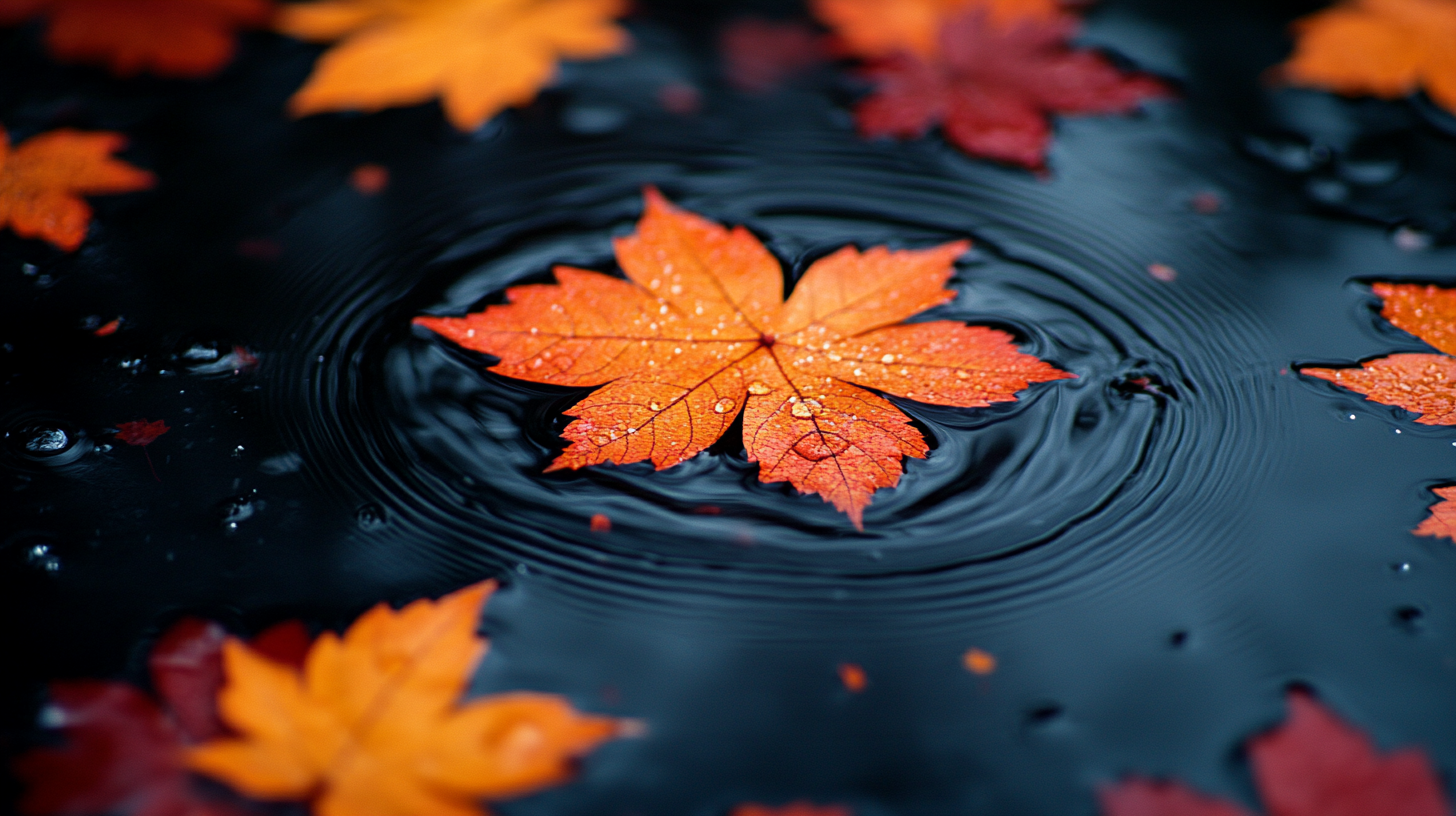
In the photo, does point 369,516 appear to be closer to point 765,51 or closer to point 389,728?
point 389,728

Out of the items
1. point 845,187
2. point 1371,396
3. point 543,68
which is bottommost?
point 1371,396

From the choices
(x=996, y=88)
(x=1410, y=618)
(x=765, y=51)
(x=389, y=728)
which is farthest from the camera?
(x=765, y=51)

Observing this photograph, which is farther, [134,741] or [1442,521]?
[1442,521]

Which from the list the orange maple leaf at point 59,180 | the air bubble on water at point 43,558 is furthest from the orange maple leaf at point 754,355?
the orange maple leaf at point 59,180

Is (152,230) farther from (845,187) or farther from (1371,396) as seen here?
(1371,396)

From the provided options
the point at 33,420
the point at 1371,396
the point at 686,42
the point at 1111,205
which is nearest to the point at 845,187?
the point at 1111,205

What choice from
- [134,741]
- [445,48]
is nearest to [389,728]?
[134,741]
